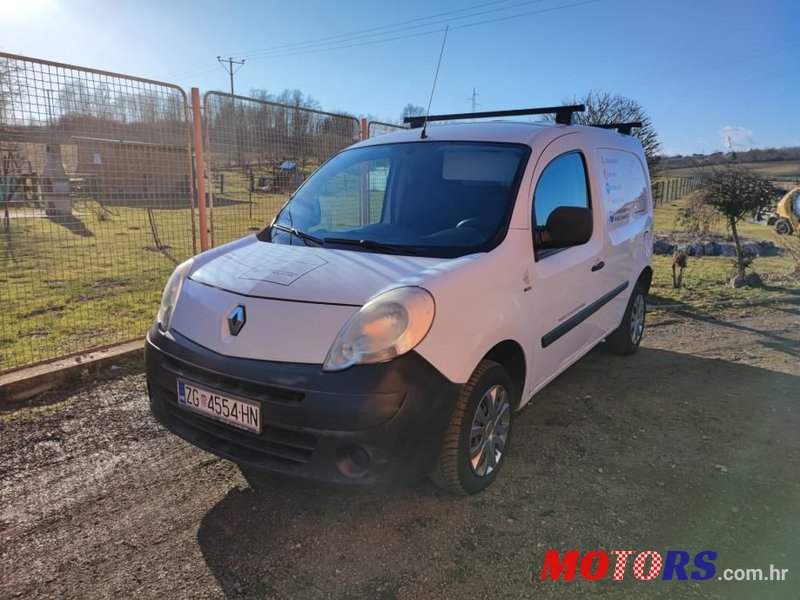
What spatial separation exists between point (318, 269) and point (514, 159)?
4.65ft

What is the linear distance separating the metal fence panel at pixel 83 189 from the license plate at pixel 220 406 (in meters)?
2.55

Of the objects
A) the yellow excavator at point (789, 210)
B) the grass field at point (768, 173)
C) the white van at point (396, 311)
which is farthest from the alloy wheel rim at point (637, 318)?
the yellow excavator at point (789, 210)

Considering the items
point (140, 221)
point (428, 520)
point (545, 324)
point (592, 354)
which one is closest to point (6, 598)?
point (428, 520)

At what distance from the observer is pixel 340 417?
219 cm

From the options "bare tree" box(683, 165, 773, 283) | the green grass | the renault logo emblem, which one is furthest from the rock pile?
the renault logo emblem

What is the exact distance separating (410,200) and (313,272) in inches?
41.0

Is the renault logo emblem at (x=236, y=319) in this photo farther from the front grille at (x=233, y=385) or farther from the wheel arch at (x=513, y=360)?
the wheel arch at (x=513, y=360)

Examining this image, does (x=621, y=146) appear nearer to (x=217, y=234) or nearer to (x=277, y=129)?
(x=277, y=129)

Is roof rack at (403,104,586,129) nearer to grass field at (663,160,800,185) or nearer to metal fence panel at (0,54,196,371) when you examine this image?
metal fence panel at (0,54,196,371)

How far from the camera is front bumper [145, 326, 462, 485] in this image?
7.21 feet

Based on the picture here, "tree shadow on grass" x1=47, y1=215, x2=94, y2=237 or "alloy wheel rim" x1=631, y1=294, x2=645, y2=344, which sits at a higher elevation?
"tree shadow on grass" x1=47, y1=215, x2=94, y2=237

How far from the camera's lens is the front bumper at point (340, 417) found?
2197 millimetres

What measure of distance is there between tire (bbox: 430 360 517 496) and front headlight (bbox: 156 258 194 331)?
5.16ft

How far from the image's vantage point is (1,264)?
6.94m
